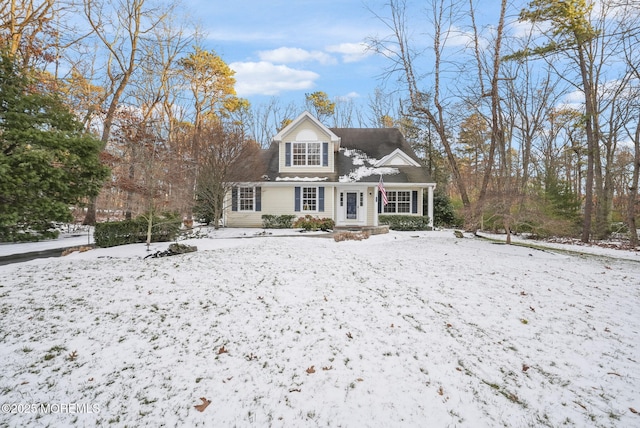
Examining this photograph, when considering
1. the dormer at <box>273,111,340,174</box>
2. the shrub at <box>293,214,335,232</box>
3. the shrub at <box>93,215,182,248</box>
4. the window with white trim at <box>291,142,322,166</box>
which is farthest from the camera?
the window with white trim at <box>291,142,322,166</box>

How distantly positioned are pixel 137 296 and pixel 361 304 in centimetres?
400

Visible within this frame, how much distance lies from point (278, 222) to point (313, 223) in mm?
2424

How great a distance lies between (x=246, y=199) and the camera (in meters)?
18.1

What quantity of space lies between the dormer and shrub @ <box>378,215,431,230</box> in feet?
14.9

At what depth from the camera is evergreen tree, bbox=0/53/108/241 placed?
630cm

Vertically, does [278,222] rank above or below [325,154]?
below

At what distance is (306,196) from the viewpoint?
18.1 metres

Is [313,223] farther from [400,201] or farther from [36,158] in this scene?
[36,158]

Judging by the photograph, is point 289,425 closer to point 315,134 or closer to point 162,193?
point 162,193

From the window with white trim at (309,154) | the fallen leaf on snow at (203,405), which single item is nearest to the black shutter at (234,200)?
the window with white trim at (309,154)

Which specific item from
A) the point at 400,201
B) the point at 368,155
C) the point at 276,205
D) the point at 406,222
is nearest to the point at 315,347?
the point at 276,205

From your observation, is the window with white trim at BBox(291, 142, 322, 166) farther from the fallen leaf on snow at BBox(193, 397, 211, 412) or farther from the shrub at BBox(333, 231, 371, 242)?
the fallen leaf on snow at BBox(193, 397, 211, 412)

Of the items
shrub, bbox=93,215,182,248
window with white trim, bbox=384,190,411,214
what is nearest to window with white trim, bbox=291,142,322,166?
window with white trim, bbox=384,190,411,214

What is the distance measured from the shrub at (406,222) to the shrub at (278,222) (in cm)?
544
